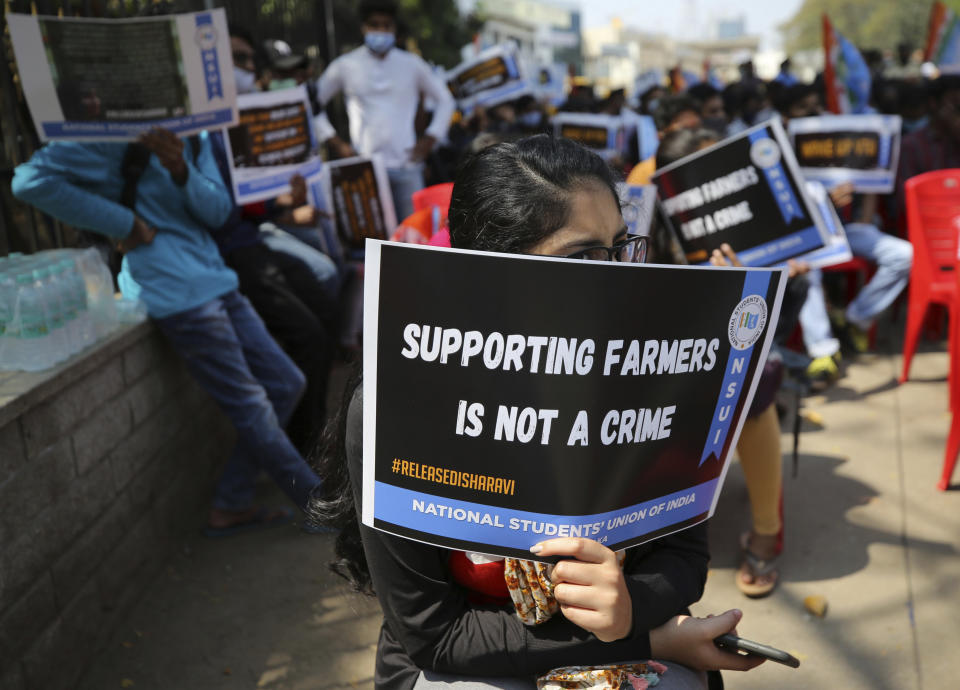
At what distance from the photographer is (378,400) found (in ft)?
4.01

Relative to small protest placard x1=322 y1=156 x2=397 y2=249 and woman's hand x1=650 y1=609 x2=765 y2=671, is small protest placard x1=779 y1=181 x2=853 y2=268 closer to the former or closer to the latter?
small protest placard x1=322 y1=156 x2=397 y2=249

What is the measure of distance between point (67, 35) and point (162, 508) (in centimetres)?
175

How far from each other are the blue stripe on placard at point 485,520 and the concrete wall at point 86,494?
1532mm

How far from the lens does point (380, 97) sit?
20.7 feet

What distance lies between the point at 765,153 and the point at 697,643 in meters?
2.19

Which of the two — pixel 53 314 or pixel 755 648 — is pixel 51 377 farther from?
pixel 755 648

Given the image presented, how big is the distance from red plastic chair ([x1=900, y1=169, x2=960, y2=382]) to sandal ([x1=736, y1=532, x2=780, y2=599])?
273 cm

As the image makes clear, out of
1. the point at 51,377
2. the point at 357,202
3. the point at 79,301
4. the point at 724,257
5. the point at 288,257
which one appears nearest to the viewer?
the point at 51,377

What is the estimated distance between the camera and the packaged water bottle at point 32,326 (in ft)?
8.60

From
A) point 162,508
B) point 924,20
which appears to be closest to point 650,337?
point 162,508

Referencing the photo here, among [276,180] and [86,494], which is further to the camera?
[276,180]


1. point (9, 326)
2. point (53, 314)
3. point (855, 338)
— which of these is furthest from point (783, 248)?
point (855, 338)

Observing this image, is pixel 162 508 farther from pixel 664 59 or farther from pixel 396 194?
pixel 664 59

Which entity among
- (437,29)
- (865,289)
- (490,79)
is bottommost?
(865,289)
